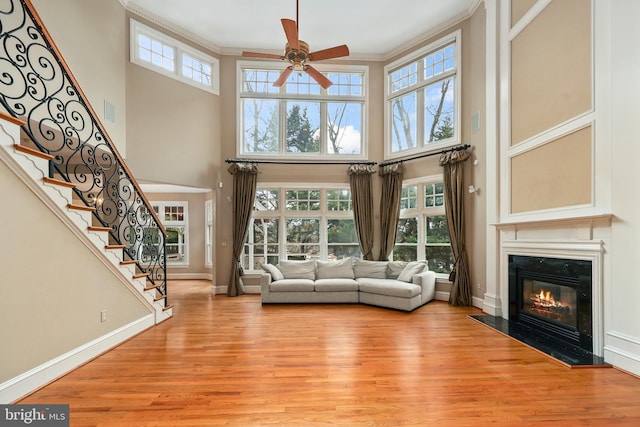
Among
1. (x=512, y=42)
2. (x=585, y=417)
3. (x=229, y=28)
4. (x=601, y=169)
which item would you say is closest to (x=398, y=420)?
(x=585, y=417)

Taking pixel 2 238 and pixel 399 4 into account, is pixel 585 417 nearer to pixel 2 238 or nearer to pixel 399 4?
pixel 2 238

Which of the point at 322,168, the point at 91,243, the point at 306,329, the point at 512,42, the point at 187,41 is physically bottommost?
the point at 306,329

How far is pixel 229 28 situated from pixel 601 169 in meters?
6.37

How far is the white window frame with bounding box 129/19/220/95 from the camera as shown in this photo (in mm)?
5330

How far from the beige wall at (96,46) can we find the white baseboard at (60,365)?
10.4ft

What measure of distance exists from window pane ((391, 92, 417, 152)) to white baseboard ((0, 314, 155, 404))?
A: 19.2ft

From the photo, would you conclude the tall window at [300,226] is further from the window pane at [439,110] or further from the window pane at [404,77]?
the window pane at [404,77]

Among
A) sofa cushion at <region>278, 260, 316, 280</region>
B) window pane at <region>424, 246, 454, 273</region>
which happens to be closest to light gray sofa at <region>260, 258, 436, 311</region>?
sofa cushion at <region>278, 260, 316, 280</region>

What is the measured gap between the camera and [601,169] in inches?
120

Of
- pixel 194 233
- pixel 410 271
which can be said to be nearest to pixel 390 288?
pixel 410 271

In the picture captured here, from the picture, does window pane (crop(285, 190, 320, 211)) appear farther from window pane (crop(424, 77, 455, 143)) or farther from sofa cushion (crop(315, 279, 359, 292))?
window pane (crop(424, 77, 455, 143))

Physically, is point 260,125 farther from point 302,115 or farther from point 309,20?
point 309,20

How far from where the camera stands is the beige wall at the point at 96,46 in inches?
161

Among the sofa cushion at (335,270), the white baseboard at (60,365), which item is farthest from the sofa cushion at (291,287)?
the white baseboard at (60,365)
